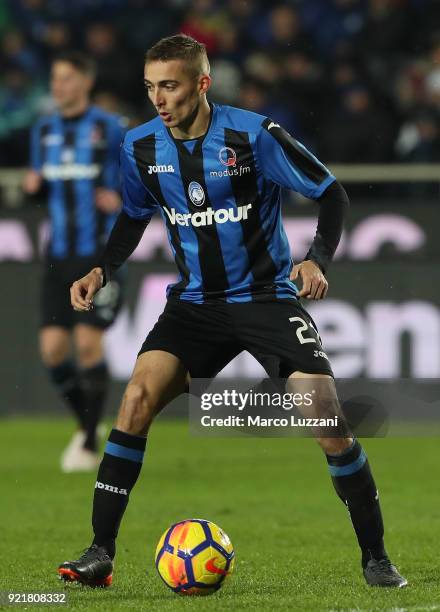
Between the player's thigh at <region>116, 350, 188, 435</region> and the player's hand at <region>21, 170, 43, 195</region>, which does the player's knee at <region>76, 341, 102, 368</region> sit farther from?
the player's thigh at <region>116, 350, 188, 435</region>

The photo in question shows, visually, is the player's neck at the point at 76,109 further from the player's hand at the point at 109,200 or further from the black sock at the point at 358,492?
the black sock at the point at 358,492

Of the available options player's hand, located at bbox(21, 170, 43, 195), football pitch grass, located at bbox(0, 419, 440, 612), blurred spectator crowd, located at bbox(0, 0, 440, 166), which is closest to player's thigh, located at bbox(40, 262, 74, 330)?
player's hand, located at bbox(21, 170, 43, 195)

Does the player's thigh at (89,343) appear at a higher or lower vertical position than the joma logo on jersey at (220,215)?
lower

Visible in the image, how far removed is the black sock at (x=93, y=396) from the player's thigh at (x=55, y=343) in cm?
19

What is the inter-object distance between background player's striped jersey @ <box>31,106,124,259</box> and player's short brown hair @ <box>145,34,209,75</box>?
4.27 m

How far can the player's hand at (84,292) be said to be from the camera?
5262 mm

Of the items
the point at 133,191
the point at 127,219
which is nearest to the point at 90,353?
the point at 127,219

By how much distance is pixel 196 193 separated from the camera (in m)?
5.35

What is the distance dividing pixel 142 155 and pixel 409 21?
840 cm

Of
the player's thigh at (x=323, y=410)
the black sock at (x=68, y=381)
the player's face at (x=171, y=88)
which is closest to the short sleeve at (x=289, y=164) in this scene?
the player's face at (x=171, y=88)

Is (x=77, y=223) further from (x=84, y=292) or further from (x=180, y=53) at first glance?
(x=180, y=53)

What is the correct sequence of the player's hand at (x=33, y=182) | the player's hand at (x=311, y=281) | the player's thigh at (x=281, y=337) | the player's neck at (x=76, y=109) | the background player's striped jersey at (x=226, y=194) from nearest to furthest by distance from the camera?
the player's hand at (x=311, y=281), the player's thigh at (x=281, y=337), the background player's striped jersey at (x=226, y=194), the player's hand at (x=33, y=182), the player's neck at (x=76, y=109)

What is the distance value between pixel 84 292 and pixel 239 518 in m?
2.34

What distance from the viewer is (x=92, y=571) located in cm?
514
